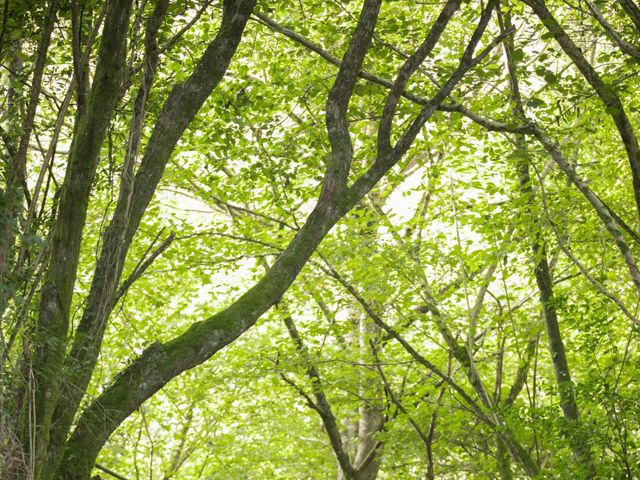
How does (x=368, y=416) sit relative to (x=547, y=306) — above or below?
above

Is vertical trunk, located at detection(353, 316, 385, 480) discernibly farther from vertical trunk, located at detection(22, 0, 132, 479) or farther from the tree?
vertical trunk, located at detection(22, 0, 132, 479)

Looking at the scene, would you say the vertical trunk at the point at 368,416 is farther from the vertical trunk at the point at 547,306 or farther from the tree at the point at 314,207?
the vertical trunk at the point at 547,306

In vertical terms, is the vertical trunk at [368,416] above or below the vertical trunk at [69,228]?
above

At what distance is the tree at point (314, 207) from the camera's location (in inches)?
132

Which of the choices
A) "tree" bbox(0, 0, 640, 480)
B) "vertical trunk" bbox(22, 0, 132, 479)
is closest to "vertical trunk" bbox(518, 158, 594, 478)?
"tree" bbox(0, 0, 640, 480)

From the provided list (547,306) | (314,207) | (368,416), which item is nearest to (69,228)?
(314,207)

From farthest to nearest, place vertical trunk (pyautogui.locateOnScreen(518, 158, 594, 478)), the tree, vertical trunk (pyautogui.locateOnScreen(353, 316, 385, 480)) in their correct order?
vertical trunk (pyautogui.locateOnScreen(353, 316, 385, 480)) < vertical trunk (pyautogui.locateOnScreen(518, 158, 594, 478)) < the tree

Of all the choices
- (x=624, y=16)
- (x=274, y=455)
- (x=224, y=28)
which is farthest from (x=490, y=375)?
(x=224, y=28)

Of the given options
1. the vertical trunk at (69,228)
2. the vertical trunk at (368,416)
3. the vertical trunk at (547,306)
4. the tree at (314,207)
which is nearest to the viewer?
the vertical trunk at (69,228)

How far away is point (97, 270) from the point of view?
3.53 metres

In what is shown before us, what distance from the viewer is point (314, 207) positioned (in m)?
4.08

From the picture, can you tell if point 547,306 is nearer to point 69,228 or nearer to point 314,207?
point 314,207

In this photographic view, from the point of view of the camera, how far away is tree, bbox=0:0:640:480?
11.0 ft

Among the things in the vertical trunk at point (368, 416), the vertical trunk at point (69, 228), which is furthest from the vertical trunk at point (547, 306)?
the vertical trunk at point (69, 228)
